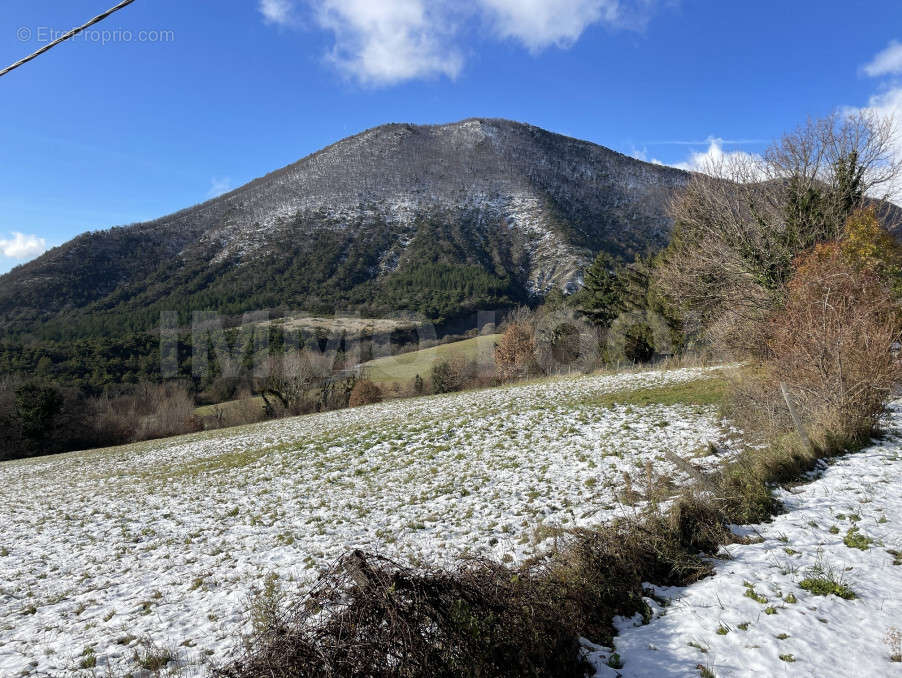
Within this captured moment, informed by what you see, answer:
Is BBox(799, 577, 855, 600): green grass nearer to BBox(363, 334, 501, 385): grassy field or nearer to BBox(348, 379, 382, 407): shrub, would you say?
BBox(348, 379, 382, 407): shrub

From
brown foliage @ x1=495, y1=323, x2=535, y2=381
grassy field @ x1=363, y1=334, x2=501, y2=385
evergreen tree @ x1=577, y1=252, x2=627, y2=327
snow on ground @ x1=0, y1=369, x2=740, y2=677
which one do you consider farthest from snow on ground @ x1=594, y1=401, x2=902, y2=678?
grassy field @ x1=363, y1=334, x2=501, y2=385

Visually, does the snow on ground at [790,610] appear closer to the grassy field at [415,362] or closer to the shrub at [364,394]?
the shrub at [364,394]

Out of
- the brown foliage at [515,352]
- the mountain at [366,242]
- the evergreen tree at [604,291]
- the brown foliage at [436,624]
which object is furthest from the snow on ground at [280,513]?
the mountain at [366,242]

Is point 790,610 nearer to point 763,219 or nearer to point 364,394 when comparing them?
point 763,219

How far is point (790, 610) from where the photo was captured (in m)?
4.39

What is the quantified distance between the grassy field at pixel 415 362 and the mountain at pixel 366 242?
126 feet

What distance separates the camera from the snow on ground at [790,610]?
3.80 metres

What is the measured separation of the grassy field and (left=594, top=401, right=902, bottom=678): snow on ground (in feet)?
144

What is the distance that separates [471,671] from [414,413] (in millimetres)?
20201

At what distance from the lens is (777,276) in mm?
18500

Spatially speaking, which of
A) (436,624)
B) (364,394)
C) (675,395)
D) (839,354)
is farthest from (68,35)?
(364,394)

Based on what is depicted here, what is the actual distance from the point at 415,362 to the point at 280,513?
48.8m

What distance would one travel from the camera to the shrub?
43688 mm

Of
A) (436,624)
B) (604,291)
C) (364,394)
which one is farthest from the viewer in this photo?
(604,291)
